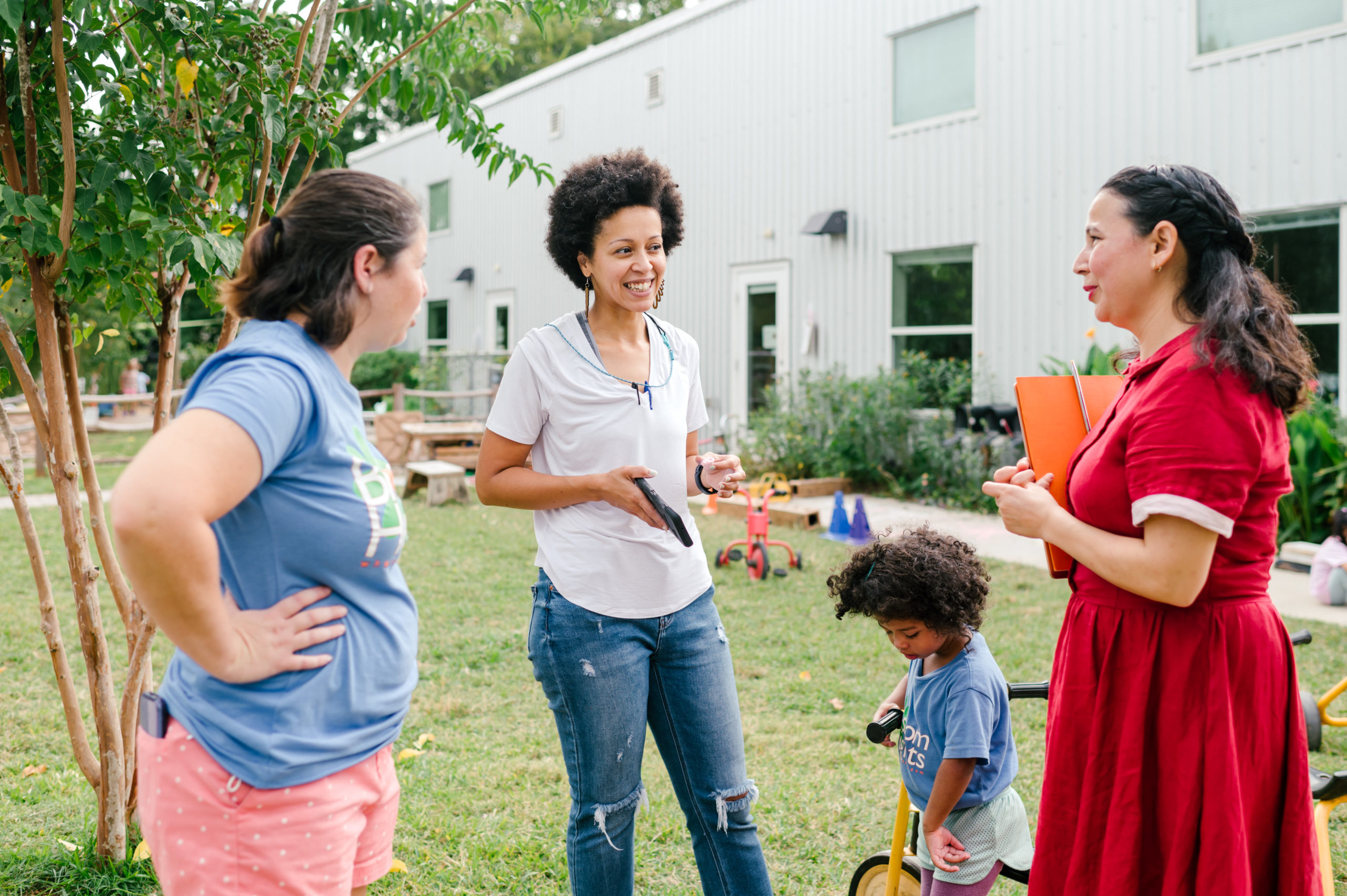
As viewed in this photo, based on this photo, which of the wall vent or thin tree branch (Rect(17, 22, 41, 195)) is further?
the wall vent

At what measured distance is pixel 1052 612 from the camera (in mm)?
6008

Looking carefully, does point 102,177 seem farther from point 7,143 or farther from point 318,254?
point 318,254

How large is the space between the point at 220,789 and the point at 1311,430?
8.16m

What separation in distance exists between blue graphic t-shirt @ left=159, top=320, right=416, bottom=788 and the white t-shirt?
71cm

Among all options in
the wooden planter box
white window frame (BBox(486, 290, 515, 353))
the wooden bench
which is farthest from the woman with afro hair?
white window frame (BBox(486, 290, 515, 353))

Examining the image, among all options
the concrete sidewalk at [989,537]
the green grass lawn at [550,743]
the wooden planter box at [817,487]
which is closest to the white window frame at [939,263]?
the wooden planter box at [817,487]

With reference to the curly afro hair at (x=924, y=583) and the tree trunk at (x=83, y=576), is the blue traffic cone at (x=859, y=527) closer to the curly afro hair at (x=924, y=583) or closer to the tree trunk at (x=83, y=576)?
the curly afro hair at (x=924, y=583)

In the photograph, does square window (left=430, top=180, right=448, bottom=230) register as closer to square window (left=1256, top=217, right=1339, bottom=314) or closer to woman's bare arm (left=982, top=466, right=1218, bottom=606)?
square window (left=1256, top=217, right=1339, bottom=314)

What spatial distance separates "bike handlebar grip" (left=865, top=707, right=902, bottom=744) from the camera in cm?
228

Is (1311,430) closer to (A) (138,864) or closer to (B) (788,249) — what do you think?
(B) (788,249)

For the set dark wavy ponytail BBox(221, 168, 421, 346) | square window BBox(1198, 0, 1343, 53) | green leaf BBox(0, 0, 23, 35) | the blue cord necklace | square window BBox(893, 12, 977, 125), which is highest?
square window BBox(893, 12, 977, 125)

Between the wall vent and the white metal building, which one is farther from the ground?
the wall vent

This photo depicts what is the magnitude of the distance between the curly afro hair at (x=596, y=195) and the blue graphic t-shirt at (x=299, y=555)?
989mm

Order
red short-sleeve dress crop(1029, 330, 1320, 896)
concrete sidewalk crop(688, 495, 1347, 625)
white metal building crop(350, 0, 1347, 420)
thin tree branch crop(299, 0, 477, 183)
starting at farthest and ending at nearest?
white metal building crop(350, 0, 1347, 420), concrete sidewalk crop(688, 495, 1347, 625), thin tree branch crop(299, 0, 477, 183), red short-sleeve dress crop(1029, 330, 1320, 896)
